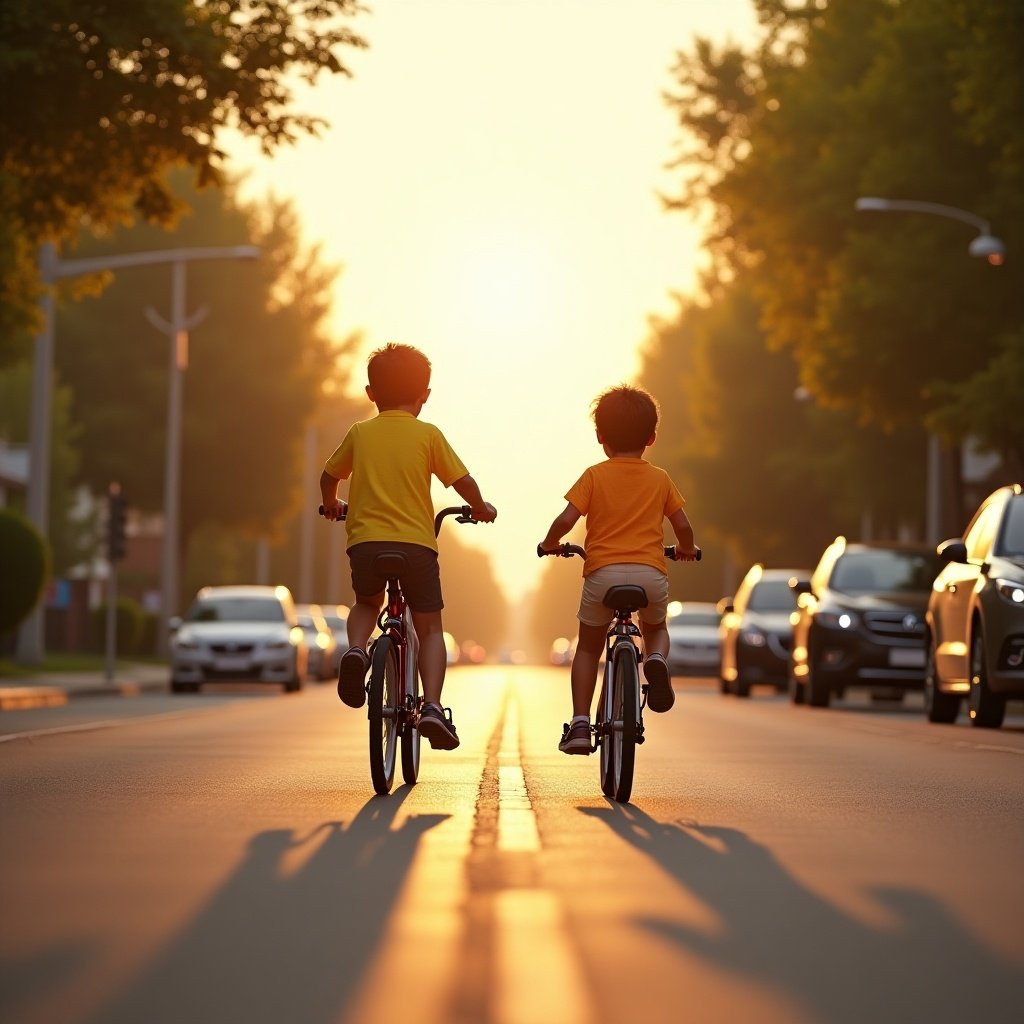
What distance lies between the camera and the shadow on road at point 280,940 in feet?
17.9

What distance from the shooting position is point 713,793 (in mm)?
11602

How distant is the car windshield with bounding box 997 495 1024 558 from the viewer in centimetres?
1892

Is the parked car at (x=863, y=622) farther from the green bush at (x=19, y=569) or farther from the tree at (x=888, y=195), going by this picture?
the green bush at (x=19, y=569)

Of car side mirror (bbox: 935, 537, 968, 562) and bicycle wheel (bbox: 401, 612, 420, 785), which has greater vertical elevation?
car side mirror (bbox: 935, 537, 968, 562)

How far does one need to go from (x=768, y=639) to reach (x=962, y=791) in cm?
2040

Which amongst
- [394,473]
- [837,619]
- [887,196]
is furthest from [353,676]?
[887,196]

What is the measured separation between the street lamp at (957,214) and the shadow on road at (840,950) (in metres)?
25.4

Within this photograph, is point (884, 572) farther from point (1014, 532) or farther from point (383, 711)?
point (383, 711)

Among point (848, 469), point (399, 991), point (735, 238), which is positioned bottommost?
point (399, 991)

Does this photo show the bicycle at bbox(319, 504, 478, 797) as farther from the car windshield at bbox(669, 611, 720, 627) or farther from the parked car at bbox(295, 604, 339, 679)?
the car windshield at bbox(669, 611, 720, 627)

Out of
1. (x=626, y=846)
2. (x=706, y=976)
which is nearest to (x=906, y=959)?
(x=706, y=976)

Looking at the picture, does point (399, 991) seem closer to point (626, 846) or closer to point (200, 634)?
point (626, 846)

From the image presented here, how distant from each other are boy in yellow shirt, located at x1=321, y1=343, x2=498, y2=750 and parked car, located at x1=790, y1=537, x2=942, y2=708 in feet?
47.7

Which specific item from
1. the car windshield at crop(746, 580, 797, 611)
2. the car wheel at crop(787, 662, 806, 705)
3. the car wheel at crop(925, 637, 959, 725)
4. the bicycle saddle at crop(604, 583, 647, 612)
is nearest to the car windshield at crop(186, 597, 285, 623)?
the car windshield at crop(746, 580, 797, 611)
